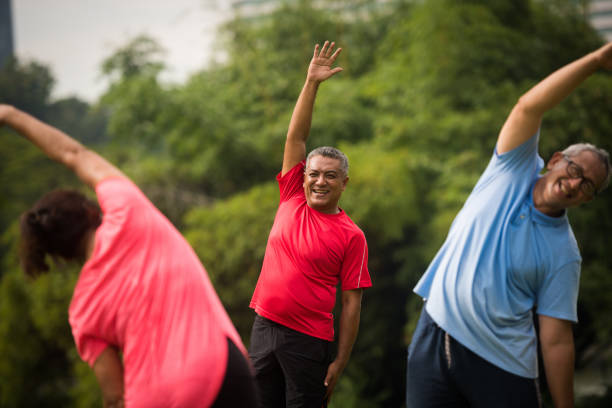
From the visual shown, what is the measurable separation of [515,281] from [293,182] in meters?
0.90

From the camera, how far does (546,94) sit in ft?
5.02

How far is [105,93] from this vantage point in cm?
660

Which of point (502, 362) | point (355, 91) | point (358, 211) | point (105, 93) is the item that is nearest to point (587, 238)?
point (358, 211)

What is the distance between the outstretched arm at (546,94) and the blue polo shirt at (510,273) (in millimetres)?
35

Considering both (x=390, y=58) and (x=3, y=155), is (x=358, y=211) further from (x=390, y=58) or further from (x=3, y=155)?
(x=3, y=155)

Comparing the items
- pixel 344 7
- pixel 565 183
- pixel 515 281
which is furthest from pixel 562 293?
pixel 344 7

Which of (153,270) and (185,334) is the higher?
(153,270)

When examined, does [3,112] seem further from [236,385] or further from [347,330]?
[347,330]

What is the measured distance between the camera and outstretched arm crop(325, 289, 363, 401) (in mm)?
1981

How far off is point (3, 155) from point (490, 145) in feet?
21.5

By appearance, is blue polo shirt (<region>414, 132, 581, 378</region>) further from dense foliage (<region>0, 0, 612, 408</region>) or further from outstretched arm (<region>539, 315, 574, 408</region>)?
dense foliage (<region>0, 0, 612, 408</region>)

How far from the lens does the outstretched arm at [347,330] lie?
1.98 m

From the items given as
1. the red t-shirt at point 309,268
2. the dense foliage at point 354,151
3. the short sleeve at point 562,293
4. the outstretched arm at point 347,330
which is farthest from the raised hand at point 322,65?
the dense foliage at point 354,151

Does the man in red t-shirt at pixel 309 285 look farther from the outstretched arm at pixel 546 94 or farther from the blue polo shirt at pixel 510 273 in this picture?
the outstretched arm at pixel 546 94
